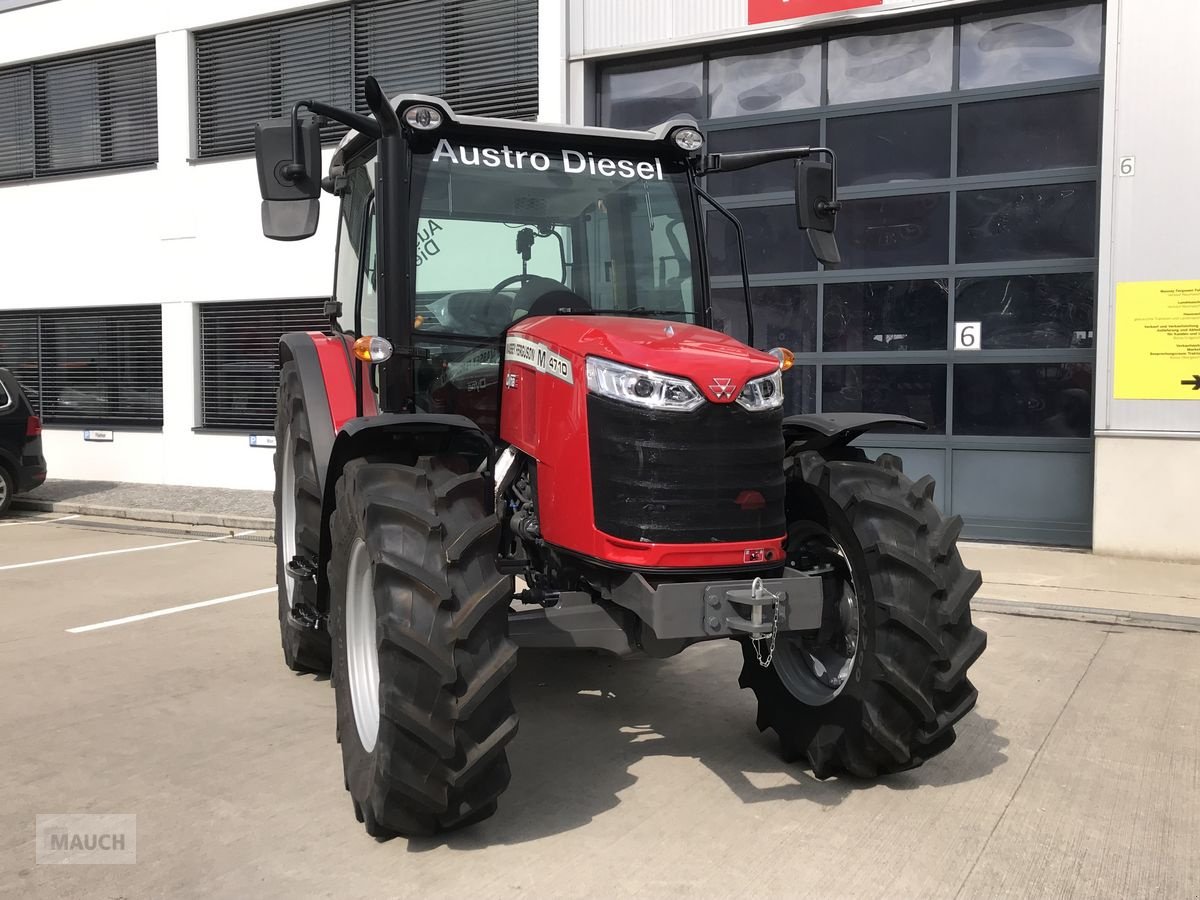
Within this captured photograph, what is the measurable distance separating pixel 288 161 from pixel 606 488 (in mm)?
1641

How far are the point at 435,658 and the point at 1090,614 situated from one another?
537 centimetres

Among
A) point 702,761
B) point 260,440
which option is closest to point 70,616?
point 702,761

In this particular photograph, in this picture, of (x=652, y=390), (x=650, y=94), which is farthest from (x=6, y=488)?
(x=652, y=390)

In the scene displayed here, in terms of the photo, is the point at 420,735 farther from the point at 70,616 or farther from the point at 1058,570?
the point at 1058,570

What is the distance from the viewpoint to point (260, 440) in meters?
13.5

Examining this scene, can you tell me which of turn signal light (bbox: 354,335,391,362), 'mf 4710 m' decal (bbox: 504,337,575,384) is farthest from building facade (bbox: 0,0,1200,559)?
turn signal light (bbox: 354,335,391,362)

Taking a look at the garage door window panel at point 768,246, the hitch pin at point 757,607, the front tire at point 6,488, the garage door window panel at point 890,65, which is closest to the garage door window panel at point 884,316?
the garage door window panel at point 768,246

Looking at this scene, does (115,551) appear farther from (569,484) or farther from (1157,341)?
(1157,341)

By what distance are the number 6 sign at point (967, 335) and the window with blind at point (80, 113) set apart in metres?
10.4

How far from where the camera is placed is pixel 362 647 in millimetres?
4047

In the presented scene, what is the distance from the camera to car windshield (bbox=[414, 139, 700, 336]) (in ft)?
14.6

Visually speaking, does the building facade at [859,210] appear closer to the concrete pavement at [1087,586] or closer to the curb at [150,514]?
the concrete pavement at [1087,586]

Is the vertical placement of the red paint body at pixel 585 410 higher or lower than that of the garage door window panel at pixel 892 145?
lower

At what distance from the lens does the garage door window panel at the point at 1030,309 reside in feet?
31.7
